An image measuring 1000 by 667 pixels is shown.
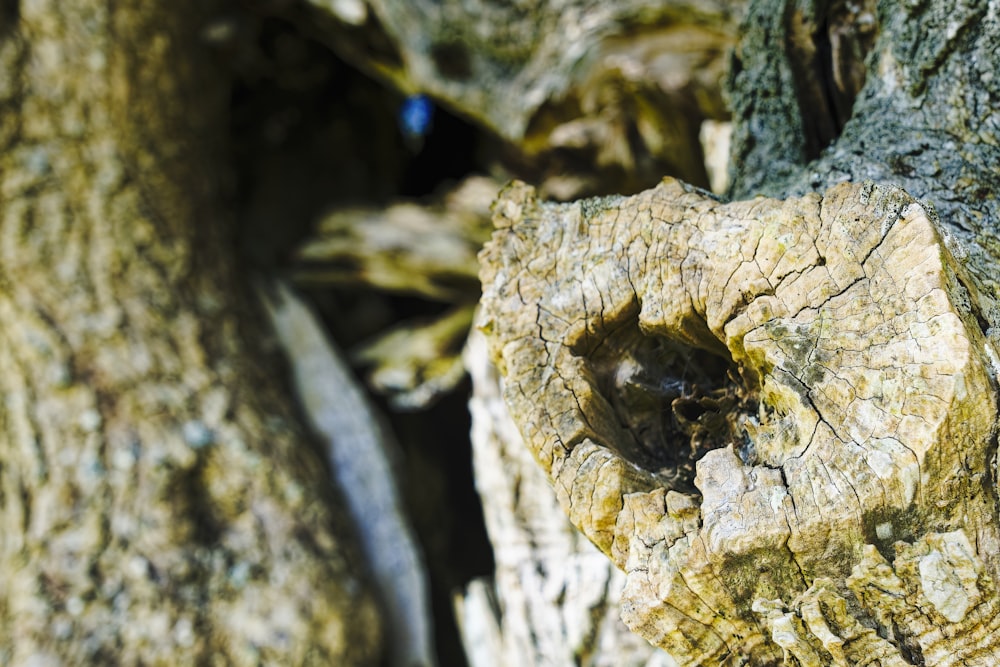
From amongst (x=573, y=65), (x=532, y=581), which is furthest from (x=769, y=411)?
(x=573, y=65)

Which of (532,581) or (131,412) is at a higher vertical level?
(131,412)

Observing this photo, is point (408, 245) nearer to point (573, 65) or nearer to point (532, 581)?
point (573, 65)

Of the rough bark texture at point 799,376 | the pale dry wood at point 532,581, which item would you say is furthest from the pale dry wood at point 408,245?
the rough bark texture at point 799,376

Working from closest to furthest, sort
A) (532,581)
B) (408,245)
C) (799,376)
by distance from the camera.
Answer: (799,376), (532,581), (408,245)

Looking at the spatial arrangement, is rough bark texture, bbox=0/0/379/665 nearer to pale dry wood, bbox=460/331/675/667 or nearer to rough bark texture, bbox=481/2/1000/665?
pale dry wood, bbox=460/331/675/667

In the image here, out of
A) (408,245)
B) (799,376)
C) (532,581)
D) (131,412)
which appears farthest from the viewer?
(408,245)

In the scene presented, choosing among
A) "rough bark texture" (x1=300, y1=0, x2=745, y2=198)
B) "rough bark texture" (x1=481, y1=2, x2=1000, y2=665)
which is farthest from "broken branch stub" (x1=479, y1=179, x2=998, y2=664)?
"rough bark texture" (x1=300, y1=0, x2=745, y2=198)

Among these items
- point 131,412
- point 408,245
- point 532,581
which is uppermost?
point 408,245

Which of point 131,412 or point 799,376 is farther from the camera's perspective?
point 131,412
